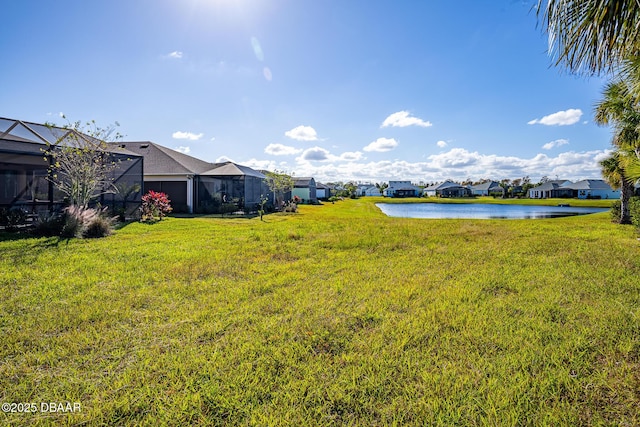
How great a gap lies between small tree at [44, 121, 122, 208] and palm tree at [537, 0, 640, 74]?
12906 mm

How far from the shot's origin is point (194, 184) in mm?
19359

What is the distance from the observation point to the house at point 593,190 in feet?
188

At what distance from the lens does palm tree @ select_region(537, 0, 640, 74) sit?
12.9ft

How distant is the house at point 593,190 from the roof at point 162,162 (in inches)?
2771

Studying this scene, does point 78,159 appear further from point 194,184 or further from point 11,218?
point 194,184

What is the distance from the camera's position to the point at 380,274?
5.50m

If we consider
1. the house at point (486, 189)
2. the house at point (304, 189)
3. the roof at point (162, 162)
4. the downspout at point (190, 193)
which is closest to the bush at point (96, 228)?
the downspout at point (190, 193)

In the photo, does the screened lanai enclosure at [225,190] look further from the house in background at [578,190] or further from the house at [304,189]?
the house in background at [578,190]

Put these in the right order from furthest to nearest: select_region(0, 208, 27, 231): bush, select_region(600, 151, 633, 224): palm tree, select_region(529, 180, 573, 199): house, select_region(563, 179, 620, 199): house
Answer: select_region(529, 180, 573, 199): house
select_region(563, 179, 620, 199): house
select_region(600, 151, 633, 224): palm tree
select_region(0, 208, 27, 231): bush

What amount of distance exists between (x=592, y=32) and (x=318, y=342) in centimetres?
553

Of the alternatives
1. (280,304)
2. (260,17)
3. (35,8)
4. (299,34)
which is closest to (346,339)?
Answer: (280,304)

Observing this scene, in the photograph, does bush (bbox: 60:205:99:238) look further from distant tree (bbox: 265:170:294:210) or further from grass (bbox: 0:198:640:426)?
distant tree (bbox: 265:170:294:210)

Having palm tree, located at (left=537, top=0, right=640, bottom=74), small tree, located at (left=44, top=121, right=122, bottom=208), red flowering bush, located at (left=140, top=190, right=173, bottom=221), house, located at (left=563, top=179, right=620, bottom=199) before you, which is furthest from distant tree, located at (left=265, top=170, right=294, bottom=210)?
house, located at (left=563, top=179, right=620, bottom=199)

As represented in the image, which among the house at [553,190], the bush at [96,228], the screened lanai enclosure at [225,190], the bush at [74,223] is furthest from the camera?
the house at [553,190]
